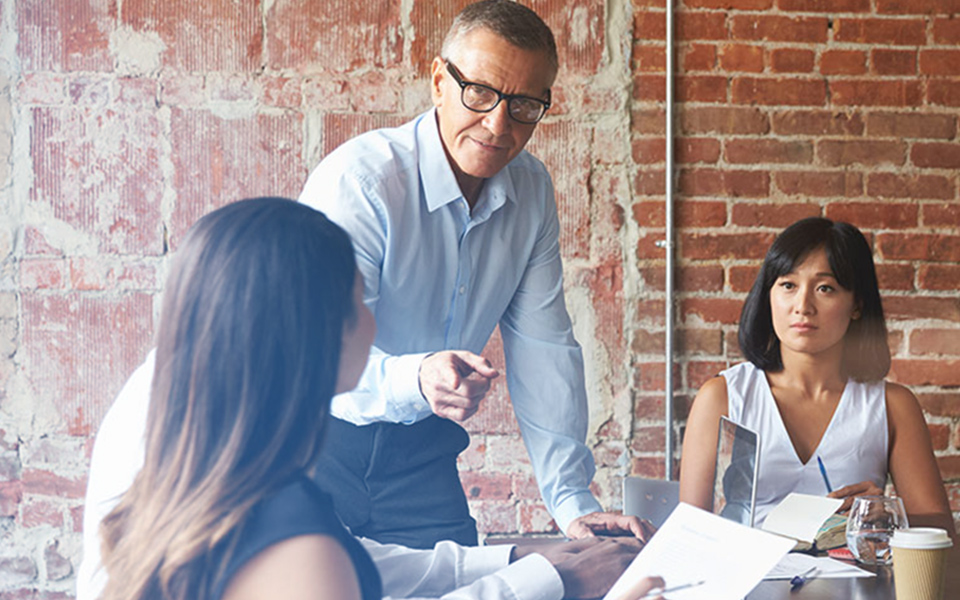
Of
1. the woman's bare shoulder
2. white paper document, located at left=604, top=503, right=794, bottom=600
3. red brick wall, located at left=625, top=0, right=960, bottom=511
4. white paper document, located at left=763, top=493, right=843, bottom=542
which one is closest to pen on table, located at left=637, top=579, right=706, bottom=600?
white paper document, located at left=604, top=503, right=794, bottom=600

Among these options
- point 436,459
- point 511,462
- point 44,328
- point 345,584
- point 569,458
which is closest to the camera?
point 345,584

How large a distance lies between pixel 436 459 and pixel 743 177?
108cm

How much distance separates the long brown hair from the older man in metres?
0.55

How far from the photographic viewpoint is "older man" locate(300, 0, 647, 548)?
4.65 feet

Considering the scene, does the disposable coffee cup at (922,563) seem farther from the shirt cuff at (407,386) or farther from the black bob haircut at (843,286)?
the black bob haircut at (843,286)

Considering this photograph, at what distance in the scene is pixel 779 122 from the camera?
218cm

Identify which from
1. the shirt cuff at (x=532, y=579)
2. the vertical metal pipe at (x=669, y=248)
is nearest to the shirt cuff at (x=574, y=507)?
the shirt cuff at (x=532, y=579)

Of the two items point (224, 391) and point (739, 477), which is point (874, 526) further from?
point (224, 391)

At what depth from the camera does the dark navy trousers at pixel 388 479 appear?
1441 millimetres

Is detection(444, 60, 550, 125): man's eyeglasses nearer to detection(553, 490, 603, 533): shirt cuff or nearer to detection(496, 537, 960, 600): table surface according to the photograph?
detection(553, 490, 603, 533): shirt cuff

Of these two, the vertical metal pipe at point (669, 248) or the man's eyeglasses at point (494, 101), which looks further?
the vertical metal pipe at point (669, 248)

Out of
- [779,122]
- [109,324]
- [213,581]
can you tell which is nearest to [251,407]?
[213,581]

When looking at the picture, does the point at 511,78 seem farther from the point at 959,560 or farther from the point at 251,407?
the point at 959,560

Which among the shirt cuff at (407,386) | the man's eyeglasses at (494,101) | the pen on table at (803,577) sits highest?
the man's eyeglasses at (494,101)
